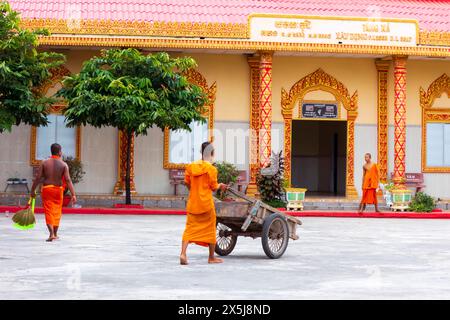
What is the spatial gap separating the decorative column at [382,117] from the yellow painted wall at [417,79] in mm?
164

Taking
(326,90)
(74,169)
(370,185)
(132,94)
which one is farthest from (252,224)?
(326,90)

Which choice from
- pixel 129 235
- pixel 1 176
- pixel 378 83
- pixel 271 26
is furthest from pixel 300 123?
pixel 129 235

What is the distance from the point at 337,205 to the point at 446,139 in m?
4.13

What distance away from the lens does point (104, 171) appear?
27328 mm

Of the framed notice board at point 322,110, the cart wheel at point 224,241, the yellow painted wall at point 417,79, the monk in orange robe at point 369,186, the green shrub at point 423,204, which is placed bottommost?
the cart wheel at point 224,241

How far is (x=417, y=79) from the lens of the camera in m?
28.8

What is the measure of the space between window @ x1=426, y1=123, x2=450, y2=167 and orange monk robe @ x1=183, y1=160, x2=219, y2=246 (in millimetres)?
16800

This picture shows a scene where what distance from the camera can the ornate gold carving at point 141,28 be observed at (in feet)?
83.8

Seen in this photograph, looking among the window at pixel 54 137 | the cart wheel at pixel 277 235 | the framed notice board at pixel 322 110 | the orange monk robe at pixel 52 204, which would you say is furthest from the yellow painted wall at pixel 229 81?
the cart wheel at pixel 277 235

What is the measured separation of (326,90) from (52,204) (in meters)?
13.7

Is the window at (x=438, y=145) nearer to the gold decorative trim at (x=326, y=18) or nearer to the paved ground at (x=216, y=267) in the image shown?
the gold decorative trim at (x=326, y=18)

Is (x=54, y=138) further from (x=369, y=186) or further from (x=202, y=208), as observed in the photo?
(x=202, y=208)

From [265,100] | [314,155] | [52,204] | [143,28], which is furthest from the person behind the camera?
[314,155]

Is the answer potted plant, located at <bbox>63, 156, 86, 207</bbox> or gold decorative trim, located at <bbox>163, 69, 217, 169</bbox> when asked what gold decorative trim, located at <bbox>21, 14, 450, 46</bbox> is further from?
potted plant, located at <bbox>63, 156, 86, 207</bbox>
